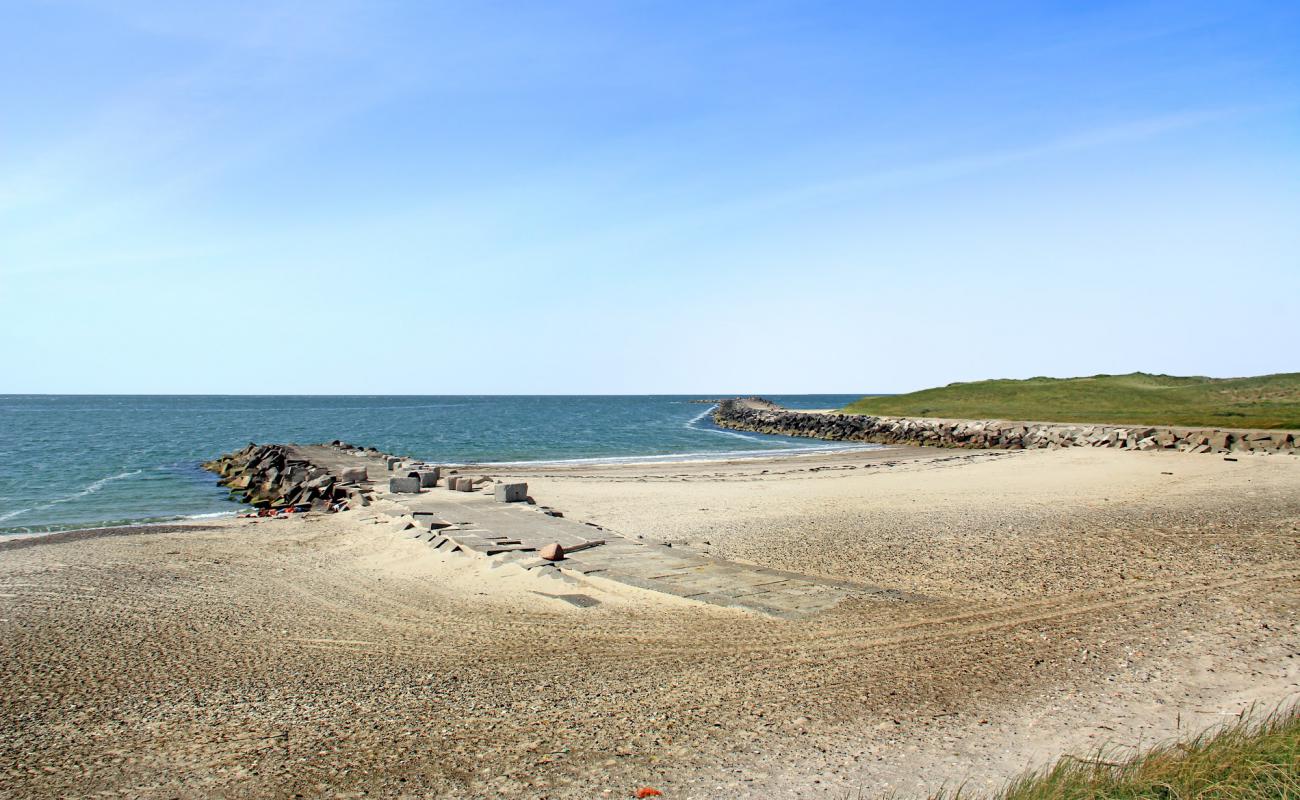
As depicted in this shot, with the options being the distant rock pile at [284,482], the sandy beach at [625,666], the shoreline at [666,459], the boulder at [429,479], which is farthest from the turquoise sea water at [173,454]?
the sandy beach at [625,666]

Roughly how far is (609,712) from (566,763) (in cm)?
83

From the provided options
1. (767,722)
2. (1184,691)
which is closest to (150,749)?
(767,722)

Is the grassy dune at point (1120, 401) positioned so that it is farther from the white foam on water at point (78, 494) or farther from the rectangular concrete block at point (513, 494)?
the white foam on water at point (78, 494)

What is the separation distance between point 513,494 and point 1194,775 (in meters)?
14.5

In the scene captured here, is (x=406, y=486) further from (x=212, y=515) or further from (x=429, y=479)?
(x=212, y=515)

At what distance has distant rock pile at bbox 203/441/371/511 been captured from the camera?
20.4m

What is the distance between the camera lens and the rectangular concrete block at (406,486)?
1920 cm

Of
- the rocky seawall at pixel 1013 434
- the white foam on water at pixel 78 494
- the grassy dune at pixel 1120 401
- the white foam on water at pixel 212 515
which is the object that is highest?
the grassy dune at pixel 1120 401

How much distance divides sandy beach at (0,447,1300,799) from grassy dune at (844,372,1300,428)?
31120 millimetres

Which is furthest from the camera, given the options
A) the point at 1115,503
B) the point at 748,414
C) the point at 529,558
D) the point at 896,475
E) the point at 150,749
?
the point at 748,414

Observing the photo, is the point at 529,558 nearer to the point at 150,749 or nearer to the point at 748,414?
the point at 150,749

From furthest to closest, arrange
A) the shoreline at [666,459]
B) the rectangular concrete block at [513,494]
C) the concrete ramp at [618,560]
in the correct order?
the shoreline at [666,459]
the rectangular concrete block at [513,494]
the concrete ramp at [618,560]

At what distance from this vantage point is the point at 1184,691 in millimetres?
6117

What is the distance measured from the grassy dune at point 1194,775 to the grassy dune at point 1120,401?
36291mm
